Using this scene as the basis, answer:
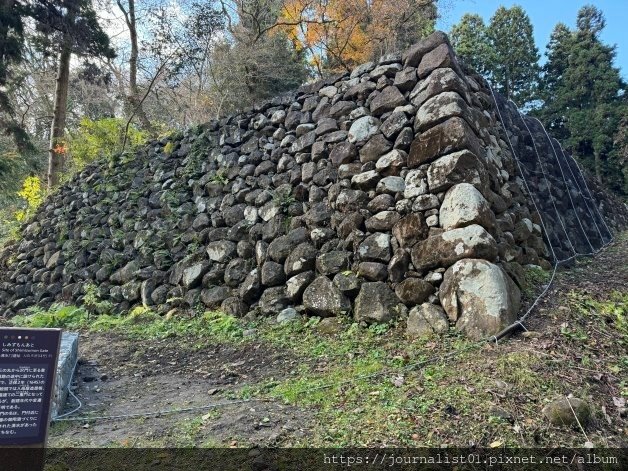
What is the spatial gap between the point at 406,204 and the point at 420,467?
9.71 ft

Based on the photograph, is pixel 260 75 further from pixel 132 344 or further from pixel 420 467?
pixel 420 467

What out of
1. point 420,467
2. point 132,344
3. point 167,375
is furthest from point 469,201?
point 132,344

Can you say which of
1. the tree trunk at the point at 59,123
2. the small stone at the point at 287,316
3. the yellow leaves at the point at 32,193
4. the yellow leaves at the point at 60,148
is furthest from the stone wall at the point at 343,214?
the tree trunk at the point at 59,123

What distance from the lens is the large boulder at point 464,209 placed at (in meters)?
4.12

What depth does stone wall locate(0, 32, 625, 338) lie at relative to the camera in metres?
4.23

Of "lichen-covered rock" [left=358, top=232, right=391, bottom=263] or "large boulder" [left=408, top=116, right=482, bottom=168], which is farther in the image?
"lichen-covered rock" [left=358, top=232, right=391, bottom=263]

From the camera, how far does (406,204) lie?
4.70 meters

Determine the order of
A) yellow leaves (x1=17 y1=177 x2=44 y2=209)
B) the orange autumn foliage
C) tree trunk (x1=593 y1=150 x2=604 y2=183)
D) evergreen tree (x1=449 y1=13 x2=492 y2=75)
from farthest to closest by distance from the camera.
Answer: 1. evergreen tree (x1=449 y1=13 x2=492 y2=75)
2. tree trunk (x1=593 y1=150 x2=604 y2=183)
3. the orange autumn foliage
4. yellow leaves (x1=17 y1=177 x2=44 y2=209)

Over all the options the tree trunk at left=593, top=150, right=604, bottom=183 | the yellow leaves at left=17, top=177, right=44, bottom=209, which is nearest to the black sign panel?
the yellow leaves at left=17, top=177, right=44, bottom=209

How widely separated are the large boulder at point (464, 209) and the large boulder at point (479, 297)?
453 mm

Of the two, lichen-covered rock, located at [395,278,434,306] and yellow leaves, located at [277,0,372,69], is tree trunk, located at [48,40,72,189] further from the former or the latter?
lichen-covered rock, located at [395,278,434,306]

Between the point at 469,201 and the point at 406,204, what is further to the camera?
the point at 406,204

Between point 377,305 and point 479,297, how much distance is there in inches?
41.7

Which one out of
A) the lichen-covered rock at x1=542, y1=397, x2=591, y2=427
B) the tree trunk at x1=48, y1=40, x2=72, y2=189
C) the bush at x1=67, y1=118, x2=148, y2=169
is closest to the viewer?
the lichen-covered rock at x1=542, y1=397, x2=591, y2=427
